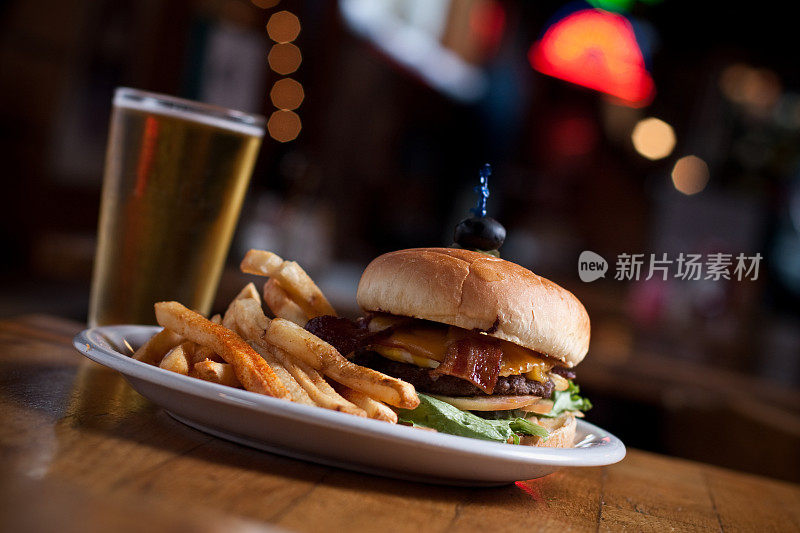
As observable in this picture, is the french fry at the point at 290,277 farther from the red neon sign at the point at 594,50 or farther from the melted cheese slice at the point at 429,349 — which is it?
the red neon sign at the point at 594,50

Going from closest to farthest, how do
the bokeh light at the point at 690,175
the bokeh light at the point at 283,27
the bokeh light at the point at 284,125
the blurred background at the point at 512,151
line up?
the blurred background at the point at 512,151 → the bokeh light at the point at 283,27 → the bokeh light at the point at 284,125 → the bokeh light at the point at 690,175

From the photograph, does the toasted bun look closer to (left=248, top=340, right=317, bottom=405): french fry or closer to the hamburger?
the hamburger

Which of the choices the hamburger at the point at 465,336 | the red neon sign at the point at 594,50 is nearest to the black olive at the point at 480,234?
the hamburger at the point at 465,336

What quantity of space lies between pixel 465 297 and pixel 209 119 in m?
0.84

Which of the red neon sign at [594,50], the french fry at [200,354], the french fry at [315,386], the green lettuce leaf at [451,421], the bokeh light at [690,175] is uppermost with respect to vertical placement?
the red neon sign at [594,50]

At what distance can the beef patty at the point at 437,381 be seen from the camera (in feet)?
4.66

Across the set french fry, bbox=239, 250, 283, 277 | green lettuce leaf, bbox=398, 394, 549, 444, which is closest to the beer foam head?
french fry, bbox=239, 250, 283, 277

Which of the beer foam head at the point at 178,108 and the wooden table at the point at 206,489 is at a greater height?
the beer foam head at the point at 178,108

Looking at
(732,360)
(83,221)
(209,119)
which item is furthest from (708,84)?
(209,119)

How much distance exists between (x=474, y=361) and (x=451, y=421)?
0.44ft

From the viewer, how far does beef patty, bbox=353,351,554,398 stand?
1419 mm

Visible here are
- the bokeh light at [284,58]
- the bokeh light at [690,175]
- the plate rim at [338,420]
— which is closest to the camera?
the plate rim at [338,420]

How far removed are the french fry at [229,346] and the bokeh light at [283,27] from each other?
19.2 ft

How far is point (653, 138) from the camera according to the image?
11.0 metres
